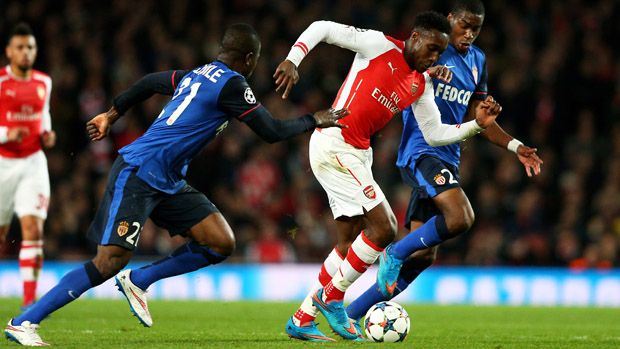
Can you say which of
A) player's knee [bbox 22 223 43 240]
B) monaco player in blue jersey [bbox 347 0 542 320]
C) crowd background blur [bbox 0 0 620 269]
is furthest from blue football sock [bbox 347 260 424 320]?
crowd background blur [bbox 0 0 620 269]

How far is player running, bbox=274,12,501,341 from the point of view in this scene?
23.2 feet

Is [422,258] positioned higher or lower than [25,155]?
lower

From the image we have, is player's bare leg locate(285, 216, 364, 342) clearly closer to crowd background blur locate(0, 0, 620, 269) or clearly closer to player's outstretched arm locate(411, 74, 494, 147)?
player's outstretched arm locate(411, 74, 494, 147)

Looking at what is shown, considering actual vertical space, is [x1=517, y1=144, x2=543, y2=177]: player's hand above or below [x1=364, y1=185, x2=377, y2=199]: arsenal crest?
above

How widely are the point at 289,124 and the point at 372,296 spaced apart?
1.81m

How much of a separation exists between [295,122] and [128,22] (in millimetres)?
10949

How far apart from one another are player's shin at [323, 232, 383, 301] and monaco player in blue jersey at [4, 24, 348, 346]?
0.78 m

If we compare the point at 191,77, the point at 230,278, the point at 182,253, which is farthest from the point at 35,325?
the point at 230,278

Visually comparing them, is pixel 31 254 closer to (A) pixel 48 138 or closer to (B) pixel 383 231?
(A) pixel 48 138

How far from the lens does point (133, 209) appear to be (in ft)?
21.4

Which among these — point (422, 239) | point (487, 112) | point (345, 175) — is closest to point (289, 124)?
point (345, 175)

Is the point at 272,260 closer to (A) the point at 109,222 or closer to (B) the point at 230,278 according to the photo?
(B) the point at 230,278

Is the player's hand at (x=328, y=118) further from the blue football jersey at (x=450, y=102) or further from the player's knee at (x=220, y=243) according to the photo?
the blue football jersey at (x=450, y=102)

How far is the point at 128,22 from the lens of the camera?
662 inches
